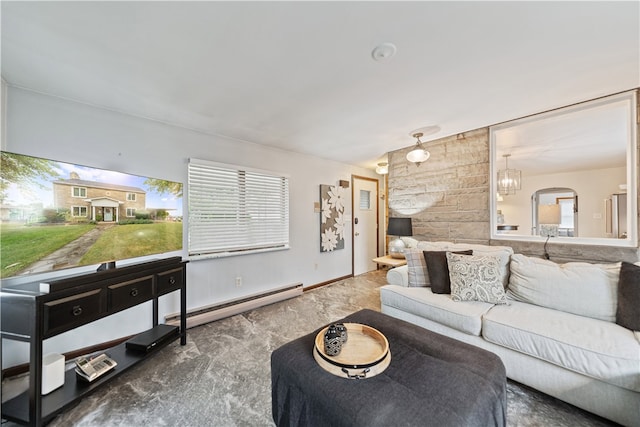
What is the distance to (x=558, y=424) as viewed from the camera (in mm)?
1390

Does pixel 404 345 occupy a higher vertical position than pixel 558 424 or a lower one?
higher

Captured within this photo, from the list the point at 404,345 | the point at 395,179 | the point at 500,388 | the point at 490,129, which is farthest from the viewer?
the point at 395,179

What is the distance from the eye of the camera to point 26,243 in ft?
4.65

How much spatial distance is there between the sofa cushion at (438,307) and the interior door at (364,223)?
2290mm

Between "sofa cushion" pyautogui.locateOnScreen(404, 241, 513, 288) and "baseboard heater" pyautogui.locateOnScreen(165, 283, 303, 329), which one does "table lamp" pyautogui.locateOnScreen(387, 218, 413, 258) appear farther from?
"baseboard heater" pyautogui.locateOnScreen(165, 283, 303, 329)

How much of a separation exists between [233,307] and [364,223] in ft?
9.99

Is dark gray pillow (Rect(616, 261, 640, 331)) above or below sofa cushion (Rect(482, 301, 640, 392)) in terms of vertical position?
above

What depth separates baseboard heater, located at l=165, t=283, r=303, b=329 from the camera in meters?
2.57

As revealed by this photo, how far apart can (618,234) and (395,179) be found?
7.87 ft

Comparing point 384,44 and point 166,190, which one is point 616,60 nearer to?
point 384,44

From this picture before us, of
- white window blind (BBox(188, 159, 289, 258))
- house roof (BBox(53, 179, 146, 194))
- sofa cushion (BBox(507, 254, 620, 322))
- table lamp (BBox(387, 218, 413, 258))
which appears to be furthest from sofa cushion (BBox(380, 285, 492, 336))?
house roof (BBox(53, 179, 146, 194))

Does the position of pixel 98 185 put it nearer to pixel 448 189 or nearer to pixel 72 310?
pixel 72 310

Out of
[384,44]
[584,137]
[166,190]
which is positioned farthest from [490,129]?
[166,190]

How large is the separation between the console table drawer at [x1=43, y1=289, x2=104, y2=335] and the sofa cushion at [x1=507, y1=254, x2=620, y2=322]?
329 centimetres
